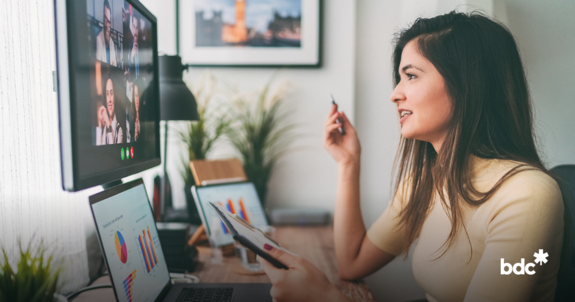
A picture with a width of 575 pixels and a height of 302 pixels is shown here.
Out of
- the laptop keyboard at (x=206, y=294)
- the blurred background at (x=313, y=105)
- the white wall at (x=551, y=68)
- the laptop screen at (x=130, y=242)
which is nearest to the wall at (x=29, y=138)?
the blurred background at (x=313, y=105)

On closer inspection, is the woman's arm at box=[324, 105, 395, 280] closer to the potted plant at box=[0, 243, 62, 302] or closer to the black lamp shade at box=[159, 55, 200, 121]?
the black lamp shade at box=[159, 55, 200, 121]

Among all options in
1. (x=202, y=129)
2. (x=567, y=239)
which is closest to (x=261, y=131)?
(x=202, y=129)

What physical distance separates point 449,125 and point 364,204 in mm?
941

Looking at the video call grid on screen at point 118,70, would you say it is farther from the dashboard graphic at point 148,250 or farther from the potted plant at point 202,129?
the potted plant at point 202,129

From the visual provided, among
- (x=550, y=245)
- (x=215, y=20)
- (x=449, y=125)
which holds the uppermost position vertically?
(x=215, y=20)

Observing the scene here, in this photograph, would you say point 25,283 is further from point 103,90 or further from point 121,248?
point 103,90

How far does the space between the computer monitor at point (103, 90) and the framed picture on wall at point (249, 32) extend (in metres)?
0.84

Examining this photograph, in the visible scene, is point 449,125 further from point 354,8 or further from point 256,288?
point 354,8

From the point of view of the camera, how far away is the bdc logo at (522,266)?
2.06 feet

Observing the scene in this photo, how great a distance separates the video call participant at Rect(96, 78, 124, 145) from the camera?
612 millimetres

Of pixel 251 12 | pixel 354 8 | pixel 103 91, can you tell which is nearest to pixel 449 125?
pixel 103 91

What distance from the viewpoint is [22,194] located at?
0.70 meters

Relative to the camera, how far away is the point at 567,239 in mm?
771

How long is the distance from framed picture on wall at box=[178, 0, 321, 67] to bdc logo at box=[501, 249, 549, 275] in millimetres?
1295
